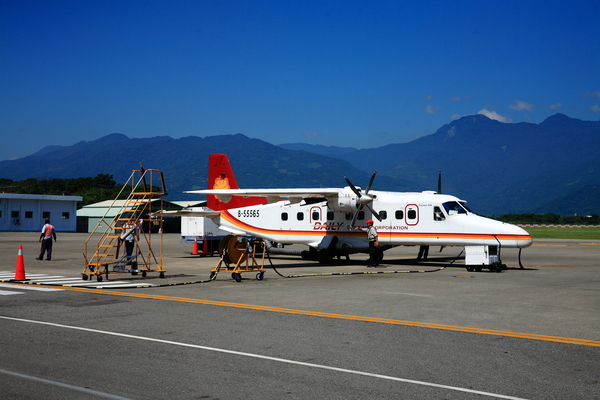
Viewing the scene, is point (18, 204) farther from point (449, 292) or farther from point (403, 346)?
point (403, 346)

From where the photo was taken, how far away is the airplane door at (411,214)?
2414 cm

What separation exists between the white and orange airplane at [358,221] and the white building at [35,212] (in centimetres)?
4650

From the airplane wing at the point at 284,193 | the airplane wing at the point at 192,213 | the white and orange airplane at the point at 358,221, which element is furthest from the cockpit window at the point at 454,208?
the airplane wing at the point at 192,213

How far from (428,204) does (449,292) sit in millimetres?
9479

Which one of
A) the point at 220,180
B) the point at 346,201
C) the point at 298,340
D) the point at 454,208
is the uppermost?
the point at 220,180

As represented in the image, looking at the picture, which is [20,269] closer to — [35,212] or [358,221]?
[358,221]

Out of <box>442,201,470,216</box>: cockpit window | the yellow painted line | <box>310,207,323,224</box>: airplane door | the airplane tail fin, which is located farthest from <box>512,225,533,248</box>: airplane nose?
the airplane tail fin

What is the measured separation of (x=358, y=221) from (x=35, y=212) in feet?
182

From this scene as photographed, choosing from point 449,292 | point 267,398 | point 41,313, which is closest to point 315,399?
point 267,398

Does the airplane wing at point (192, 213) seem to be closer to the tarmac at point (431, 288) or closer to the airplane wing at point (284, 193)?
the airplane wing at point (284, 193)

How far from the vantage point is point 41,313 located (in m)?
11.1

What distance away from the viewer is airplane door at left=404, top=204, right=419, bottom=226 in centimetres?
2414

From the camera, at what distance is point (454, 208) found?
2369 centimetres

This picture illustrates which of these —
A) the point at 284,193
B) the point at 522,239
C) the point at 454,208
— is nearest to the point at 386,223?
the point at 454,208
